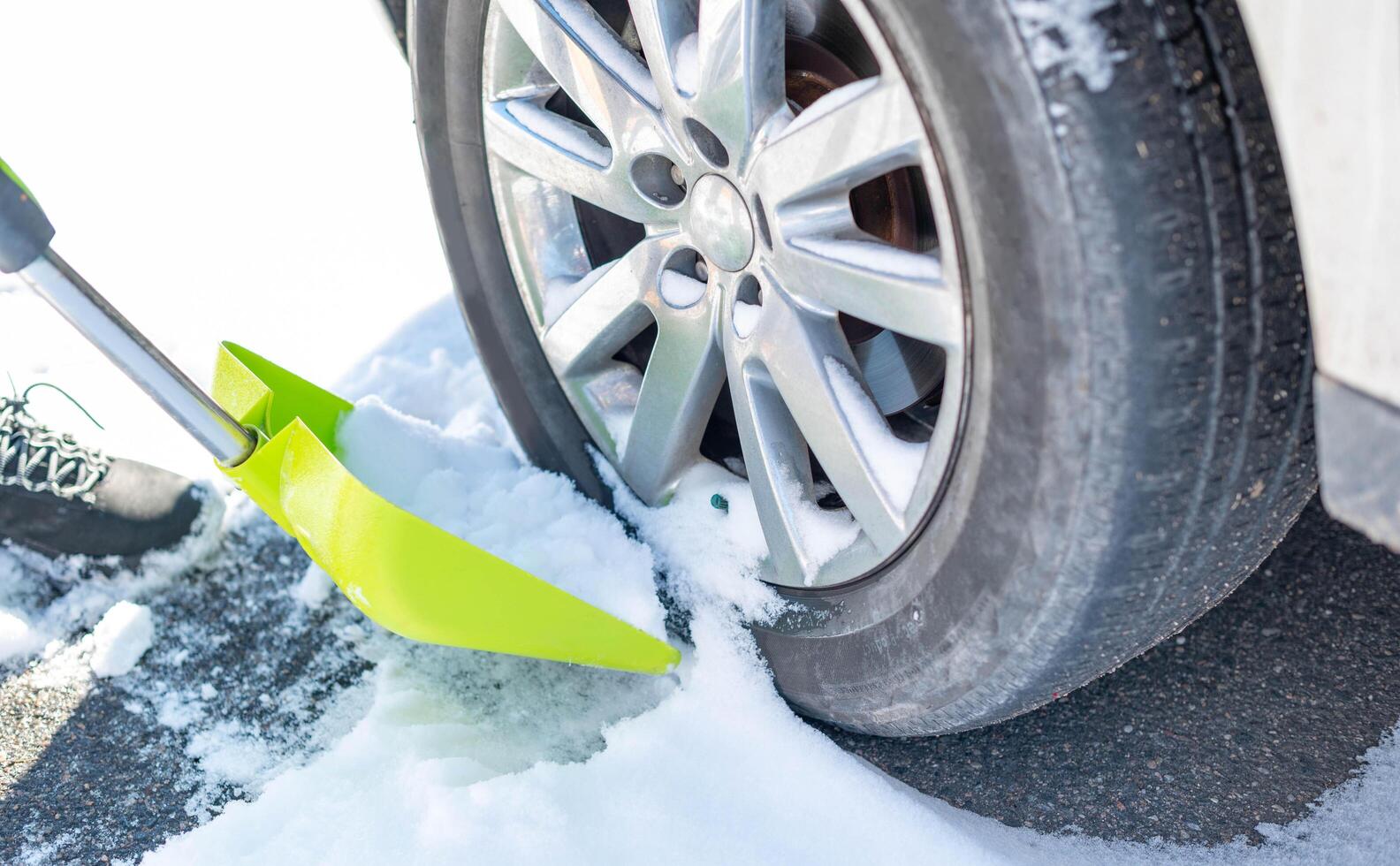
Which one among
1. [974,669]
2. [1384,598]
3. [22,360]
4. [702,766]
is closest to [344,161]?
[22,360]

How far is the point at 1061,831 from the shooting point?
3.54 ft

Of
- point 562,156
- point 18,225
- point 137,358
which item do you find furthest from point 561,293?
point 18,225

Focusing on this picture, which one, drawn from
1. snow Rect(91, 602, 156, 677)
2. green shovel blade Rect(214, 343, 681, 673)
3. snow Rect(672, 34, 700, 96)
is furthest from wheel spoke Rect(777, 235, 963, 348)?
snow Rect(91, 602, 156, 677)

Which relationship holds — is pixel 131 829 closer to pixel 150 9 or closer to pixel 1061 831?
pixel 1061 831

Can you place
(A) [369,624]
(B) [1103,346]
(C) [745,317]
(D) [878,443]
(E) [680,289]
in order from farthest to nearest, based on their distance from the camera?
(A) [369,624], (E) [680,289], (C) [745,317], (D) [878,443], (B) [1103,346]

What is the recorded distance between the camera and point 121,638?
1544mm

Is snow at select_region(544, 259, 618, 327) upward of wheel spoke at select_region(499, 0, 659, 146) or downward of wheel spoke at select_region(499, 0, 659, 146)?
downward

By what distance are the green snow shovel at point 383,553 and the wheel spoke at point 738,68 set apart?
0.57m

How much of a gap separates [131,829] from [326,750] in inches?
9.2

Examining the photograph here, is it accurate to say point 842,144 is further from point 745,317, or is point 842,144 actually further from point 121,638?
point 121,638

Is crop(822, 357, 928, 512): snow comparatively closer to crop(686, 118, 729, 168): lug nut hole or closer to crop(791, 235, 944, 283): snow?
crop(791, 235, 944, 283): snow

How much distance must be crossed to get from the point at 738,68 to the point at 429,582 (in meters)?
0.69

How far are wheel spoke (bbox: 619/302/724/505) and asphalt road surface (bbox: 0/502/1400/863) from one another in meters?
0.43

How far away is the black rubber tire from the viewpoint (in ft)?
2.37
